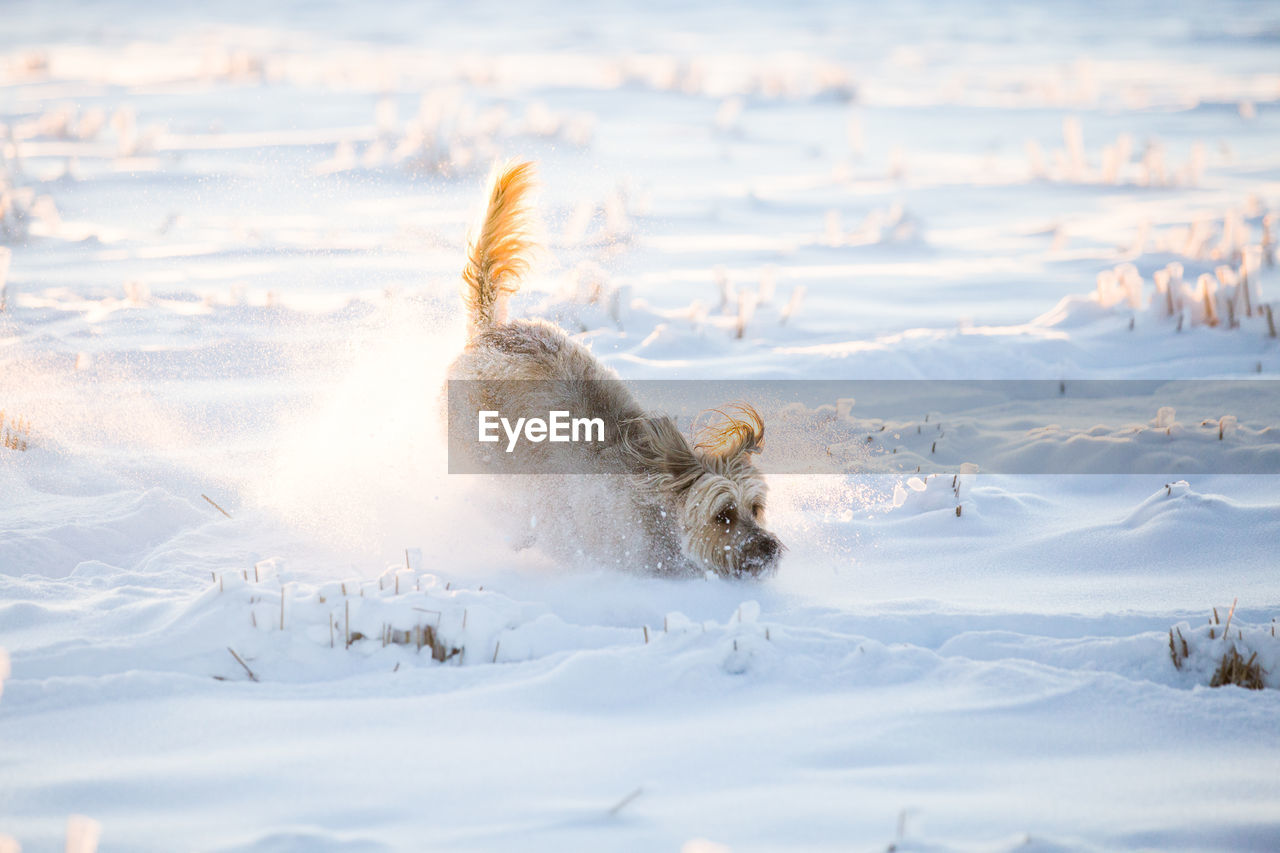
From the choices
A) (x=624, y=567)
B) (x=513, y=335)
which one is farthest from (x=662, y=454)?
(x=513, y=335)

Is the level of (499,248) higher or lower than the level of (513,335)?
higher

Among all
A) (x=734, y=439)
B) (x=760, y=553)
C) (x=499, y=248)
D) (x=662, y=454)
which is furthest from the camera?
(x=499, y=248)

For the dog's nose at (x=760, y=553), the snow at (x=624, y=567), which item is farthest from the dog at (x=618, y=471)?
the snow at (x=624, y=567)

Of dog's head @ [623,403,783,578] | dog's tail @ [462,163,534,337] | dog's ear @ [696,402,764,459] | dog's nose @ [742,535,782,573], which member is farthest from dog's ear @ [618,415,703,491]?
dog's tail @ [462,163,534,337]

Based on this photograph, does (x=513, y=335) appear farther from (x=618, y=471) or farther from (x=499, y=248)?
(x=618, y=471)

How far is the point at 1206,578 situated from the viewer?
4461 millimetres

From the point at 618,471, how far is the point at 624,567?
392mm

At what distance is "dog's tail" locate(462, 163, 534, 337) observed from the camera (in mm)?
5215

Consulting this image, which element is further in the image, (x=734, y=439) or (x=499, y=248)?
(x=499, y=248)

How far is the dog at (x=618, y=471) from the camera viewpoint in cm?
437

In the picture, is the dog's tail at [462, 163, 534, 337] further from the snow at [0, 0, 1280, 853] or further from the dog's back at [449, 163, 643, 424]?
the snow at [0, 0, 1280, 853]

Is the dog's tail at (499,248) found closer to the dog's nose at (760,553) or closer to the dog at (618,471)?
the dog at (618,471)

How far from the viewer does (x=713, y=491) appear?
171 inches

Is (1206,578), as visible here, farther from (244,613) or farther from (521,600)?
(244,613)
